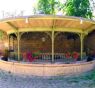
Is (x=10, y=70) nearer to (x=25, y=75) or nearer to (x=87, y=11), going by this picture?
(x=25, y=75)

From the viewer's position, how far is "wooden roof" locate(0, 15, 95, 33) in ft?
38.8

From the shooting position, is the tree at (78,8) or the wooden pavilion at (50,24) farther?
the tree at (78,8)

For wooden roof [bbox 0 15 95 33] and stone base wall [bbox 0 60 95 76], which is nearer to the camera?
wooden roof [bbox 0 15 95 33]

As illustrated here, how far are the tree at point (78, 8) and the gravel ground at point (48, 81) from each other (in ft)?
37.5

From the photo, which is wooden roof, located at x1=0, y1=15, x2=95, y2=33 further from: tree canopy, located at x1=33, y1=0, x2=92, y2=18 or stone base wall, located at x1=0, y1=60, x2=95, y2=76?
tree canopy, located at x1=33, y1=0, x2=92, y2=18

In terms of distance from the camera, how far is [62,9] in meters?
26.8

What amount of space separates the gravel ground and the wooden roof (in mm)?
3160

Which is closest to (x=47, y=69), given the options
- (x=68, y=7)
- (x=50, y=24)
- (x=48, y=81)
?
(x=48, y=81)

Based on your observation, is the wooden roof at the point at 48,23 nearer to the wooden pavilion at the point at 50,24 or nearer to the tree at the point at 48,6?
the wooden pavilion at the point at 50,24

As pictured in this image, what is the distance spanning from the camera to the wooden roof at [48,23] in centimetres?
1184

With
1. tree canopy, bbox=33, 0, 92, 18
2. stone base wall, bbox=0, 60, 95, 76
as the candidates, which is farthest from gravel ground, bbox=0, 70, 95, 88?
tree canopy, bbox=33, 0, 92, 18

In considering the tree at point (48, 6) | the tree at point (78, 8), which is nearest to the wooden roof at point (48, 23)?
the tree at point (78, 8)

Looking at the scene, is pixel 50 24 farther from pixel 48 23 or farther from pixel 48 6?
pixel 48 6

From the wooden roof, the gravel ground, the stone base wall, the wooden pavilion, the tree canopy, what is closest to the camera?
the gravel ground
